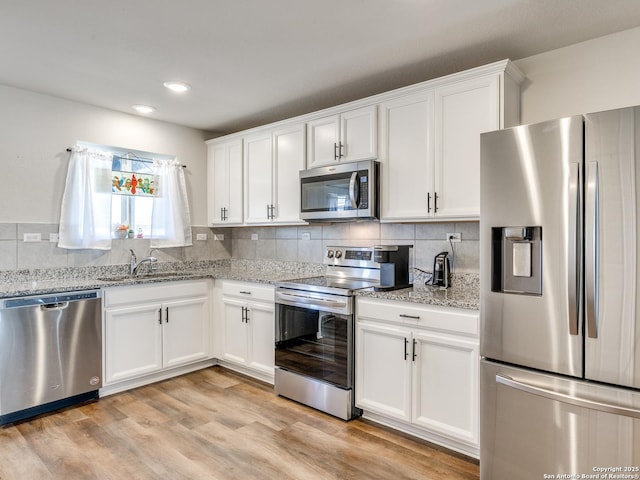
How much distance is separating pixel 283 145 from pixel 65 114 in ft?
6.09

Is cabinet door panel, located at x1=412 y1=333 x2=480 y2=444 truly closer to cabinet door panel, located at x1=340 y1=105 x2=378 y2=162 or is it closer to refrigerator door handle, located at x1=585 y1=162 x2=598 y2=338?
refrigerator door handle, located at x1=585 y1=162 x2=598 y2=338

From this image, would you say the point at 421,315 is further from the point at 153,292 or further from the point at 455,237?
the point at 153,292

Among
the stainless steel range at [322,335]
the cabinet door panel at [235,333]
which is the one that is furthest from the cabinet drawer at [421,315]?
the cabinet door panel at [235,333]

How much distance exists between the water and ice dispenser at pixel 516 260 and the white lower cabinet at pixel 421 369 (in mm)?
342

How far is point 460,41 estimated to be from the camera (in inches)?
94.1

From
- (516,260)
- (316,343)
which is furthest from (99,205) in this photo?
(516,260)

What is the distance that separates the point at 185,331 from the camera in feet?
12.0

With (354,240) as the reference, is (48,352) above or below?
below

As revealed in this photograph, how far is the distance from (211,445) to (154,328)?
1.35 meters

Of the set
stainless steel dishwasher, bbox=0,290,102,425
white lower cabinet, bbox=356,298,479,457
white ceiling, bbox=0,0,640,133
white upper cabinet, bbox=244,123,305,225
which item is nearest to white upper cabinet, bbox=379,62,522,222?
white ceiling, bbox=0,0,640,133

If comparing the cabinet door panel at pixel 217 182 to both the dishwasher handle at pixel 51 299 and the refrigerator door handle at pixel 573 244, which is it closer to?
the dishwasher handle at pixel 51 299

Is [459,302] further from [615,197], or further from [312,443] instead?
[312,443]

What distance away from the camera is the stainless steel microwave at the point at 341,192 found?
113 inches

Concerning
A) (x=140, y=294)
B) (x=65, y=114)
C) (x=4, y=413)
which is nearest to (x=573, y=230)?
(x=140, y=294)
